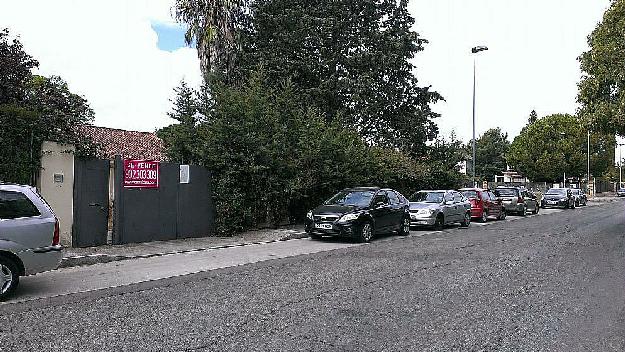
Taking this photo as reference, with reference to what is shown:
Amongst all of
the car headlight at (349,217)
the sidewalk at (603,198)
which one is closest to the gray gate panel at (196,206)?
the car headlight at (349,217)

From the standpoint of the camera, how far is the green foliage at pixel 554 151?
69938 millimetres

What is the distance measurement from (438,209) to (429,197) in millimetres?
1097

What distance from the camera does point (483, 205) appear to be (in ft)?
83.3

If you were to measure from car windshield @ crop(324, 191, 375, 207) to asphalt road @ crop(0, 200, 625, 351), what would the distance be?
14.8 feet

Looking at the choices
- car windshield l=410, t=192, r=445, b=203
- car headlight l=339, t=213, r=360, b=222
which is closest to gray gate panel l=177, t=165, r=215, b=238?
car headlight l=339, t=213, r=360, b=222

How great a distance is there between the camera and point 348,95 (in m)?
31.5

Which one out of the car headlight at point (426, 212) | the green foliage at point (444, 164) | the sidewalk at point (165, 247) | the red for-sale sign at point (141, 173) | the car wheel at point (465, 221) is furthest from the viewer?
the green foliage at point (444, 164)

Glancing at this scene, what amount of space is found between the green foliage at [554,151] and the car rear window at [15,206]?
7033 cm

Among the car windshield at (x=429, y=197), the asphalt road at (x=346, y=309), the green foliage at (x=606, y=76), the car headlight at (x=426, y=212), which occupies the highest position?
the green foliage at (x=606, y=76)

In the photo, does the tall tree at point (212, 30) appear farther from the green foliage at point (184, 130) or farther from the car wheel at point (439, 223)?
the car wheel at point (439, 223)

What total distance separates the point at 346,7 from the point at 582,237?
20.2 m

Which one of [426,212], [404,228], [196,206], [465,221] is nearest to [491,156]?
[465,221]

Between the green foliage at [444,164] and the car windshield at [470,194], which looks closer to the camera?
the car windshield at [470,194]

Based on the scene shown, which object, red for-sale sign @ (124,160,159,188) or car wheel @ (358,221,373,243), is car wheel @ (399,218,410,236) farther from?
red for-sale sign @ (124,160,159,188)
